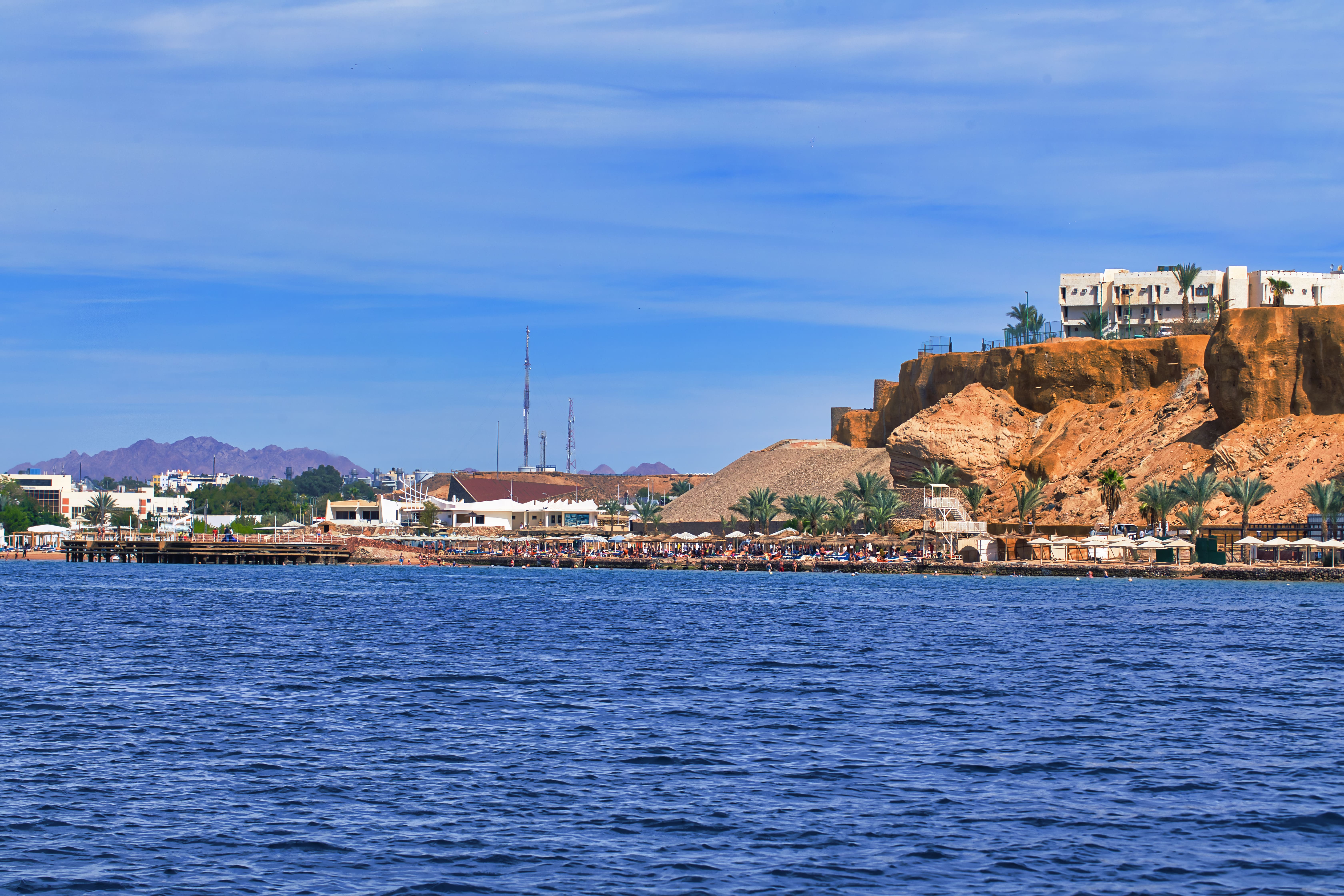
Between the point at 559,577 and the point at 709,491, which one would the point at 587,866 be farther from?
the point at 709,491

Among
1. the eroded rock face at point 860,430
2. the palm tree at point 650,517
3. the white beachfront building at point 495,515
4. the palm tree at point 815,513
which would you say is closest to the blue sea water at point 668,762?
the palm tree at point 815,513

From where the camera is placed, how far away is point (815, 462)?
149750 millimetres

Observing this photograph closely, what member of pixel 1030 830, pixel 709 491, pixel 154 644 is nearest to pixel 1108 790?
pixel 1030 830

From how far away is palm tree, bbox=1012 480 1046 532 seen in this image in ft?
359

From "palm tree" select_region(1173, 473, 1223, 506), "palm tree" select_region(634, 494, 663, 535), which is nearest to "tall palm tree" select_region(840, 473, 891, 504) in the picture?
"palm tree" select_region(634, 494, 663, 535)

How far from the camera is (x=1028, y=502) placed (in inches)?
4306

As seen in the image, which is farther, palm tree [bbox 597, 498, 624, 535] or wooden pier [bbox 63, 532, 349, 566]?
palm tree [bbox 597, 498, 624, 535]

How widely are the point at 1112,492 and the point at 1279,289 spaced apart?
36760 millimetres

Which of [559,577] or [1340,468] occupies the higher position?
[1340,468]

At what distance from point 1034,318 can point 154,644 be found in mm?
115945

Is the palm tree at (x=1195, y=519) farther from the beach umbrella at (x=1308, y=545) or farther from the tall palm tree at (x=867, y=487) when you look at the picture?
the tall palm tree at (x=867, y=487)

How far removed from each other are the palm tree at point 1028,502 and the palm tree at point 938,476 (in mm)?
7212

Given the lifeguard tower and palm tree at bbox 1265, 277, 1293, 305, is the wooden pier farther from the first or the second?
palm tree at bbox 1265, 277, 1293, 305

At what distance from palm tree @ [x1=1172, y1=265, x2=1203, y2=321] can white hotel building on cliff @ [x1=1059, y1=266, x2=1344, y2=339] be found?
4.80 feet
